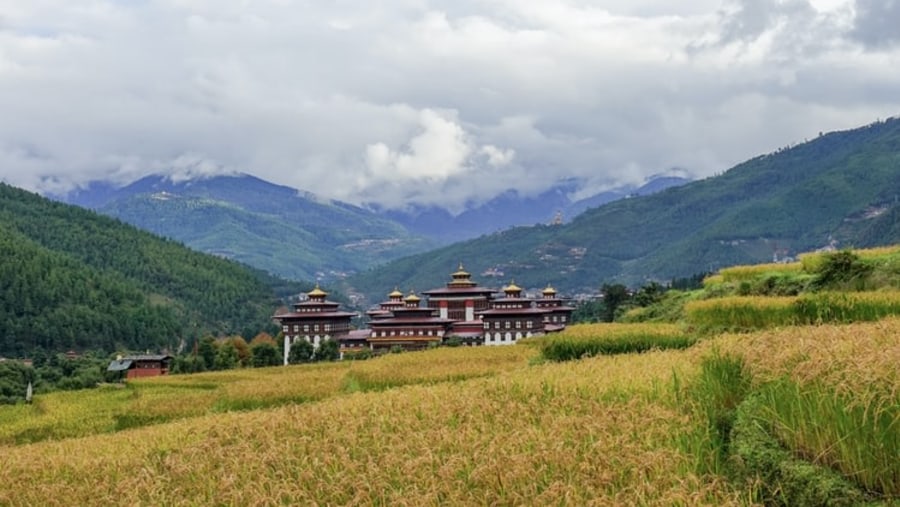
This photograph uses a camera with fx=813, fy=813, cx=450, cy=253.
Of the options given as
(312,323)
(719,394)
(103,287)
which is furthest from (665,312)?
(103,287)

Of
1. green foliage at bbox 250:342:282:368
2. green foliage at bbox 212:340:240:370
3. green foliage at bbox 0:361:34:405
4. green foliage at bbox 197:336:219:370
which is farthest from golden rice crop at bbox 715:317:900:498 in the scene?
green foliage at bbox 197:336:219:370

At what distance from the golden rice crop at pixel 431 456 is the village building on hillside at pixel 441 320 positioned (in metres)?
46.2

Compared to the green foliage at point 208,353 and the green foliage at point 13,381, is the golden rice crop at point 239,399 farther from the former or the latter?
the green foliage at point 208,353

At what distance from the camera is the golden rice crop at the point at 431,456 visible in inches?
232

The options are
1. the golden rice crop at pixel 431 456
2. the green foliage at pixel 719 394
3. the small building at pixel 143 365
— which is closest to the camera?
the golden rice crop at pixel 431 456

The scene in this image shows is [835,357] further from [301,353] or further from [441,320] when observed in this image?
[441,320]

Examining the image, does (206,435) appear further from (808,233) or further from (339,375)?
(808,233)

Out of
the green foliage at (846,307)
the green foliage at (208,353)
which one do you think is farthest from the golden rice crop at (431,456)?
the green foliage at (208,353)

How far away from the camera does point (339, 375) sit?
961 inches

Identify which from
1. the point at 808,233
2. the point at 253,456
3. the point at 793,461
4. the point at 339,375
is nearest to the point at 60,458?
the point at 253,456

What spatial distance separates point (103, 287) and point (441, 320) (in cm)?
5584

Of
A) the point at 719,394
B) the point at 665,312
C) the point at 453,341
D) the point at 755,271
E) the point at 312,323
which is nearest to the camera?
the point at 719,394

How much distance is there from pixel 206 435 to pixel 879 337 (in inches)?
314

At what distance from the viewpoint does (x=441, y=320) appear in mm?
63000
